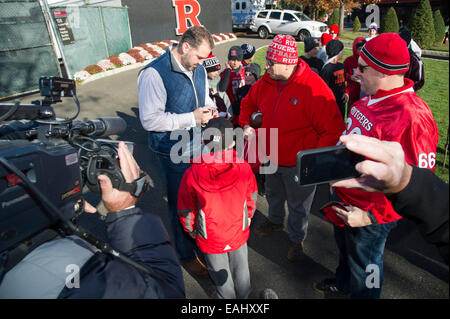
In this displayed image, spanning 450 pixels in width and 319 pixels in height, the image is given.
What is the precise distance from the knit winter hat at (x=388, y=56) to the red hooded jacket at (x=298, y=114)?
70cm

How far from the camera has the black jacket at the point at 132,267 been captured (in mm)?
1032

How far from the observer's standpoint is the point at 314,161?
1.08 meters

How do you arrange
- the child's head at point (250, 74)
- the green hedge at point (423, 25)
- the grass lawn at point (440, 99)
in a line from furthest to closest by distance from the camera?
the green hedge at point (423, 25)
the child's head at point (250, 74)
the grass lawn at point (440, 99)

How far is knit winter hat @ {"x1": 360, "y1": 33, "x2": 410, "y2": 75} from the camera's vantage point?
1.83 meters

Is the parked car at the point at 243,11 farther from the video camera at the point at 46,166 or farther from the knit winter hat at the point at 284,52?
the video camera at the point at 46,166

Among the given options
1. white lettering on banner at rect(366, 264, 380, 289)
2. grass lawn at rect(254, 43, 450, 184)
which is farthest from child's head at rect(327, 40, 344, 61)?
white lettering on banner at rect(366, 264, 380, 289)

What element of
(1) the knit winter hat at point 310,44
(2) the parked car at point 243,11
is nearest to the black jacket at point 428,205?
(1) the knit winter hat at point 310,44

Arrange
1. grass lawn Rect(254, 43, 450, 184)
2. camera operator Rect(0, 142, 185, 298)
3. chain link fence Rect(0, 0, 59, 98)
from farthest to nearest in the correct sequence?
chain link fence Rect(0, 0, 59, 98) → camera operator Rect(0, 142, 185, 298) → grass lawn Rect(254, 43, 450, 184)

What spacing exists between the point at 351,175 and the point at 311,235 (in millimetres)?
2573

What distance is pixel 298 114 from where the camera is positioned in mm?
2674

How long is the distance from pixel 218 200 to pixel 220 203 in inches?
1.1

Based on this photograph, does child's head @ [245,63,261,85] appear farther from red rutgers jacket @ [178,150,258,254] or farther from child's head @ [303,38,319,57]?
red rutgers jacket @ [178,150,258,254]

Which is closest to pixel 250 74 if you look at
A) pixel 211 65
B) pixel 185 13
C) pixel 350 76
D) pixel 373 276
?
pixel 211 65

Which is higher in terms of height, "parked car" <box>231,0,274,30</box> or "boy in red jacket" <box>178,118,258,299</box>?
"parked car" <box>231,0,274,30</box>
